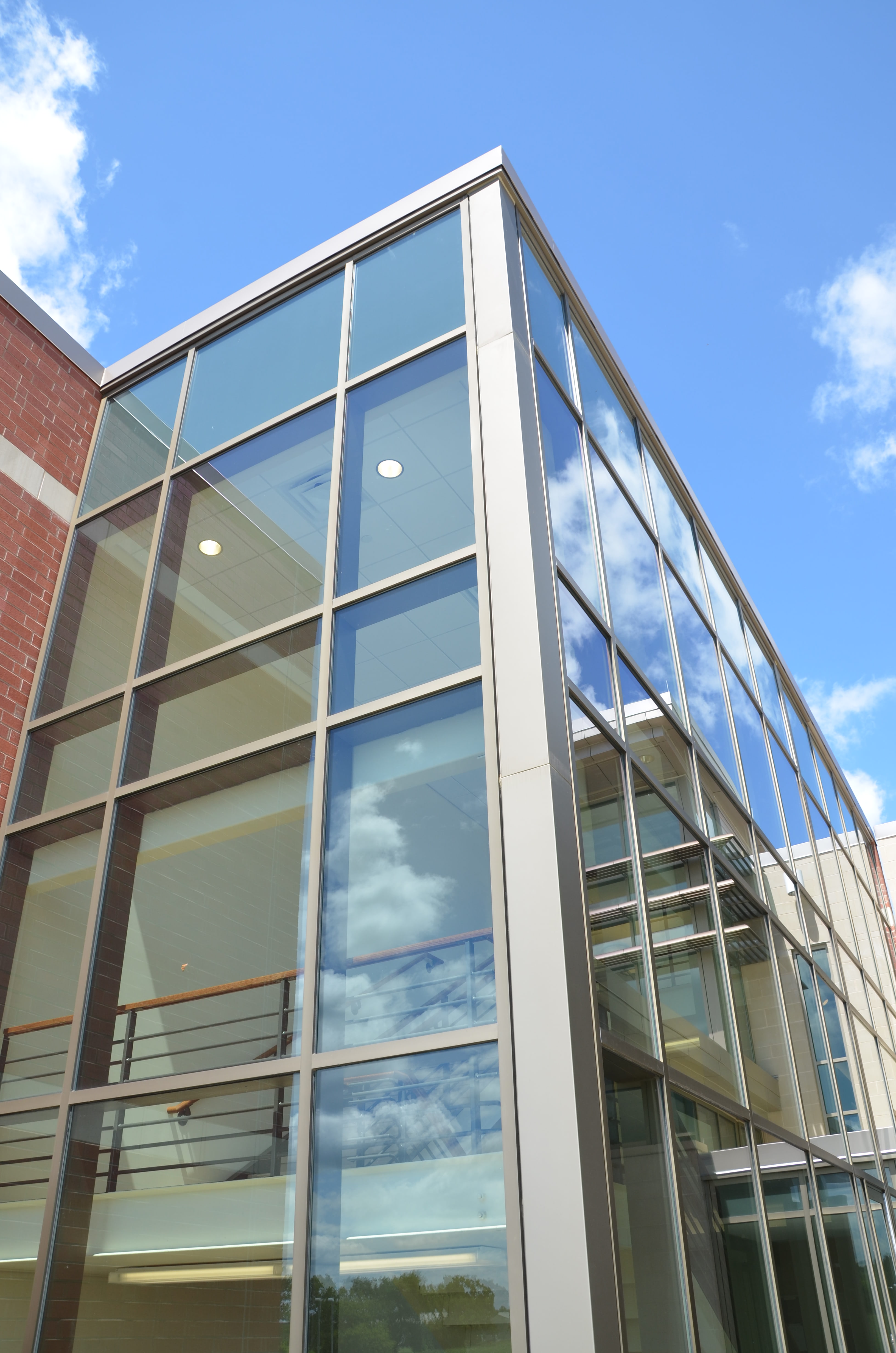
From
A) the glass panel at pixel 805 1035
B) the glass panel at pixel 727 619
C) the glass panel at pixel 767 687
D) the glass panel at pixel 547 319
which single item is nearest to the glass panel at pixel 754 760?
the glass panel at pixel 727 619

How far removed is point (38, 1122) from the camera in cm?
552

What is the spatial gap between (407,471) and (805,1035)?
5642 millimetres

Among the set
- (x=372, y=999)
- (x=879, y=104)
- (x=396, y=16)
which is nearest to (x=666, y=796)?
(x=372, y=999)

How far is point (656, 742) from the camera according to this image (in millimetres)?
6863

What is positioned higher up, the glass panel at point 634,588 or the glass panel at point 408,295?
the glass panel at point 408,295

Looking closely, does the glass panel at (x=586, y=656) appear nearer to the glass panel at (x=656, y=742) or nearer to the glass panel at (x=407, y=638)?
the glass panel at (x=656, y=742)

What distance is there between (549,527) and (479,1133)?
3277mm

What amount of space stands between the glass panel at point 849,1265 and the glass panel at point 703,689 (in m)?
3.17

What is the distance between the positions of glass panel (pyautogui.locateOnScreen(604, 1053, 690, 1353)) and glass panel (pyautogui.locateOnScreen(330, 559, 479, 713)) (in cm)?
218

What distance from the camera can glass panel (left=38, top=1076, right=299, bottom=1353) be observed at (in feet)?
14.3

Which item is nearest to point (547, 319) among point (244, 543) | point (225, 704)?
point (244, 543)

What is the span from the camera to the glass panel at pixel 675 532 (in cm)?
905

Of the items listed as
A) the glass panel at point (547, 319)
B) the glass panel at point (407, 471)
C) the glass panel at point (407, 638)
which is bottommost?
the glass panel at point (407, 638)

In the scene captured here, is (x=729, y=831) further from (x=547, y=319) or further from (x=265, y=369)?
(x=265, y=369)
